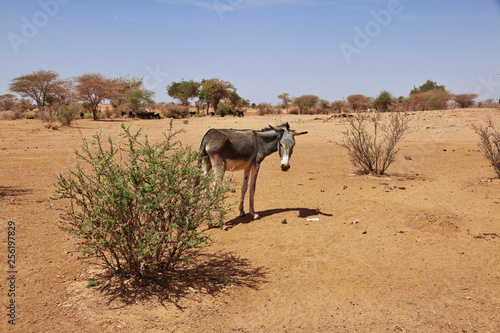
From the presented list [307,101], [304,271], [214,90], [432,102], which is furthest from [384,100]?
[304,271]

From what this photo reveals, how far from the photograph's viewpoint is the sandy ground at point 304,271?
3.98 m

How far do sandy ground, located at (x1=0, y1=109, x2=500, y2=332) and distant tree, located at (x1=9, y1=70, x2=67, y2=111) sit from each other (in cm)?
3510

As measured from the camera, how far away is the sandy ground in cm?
398

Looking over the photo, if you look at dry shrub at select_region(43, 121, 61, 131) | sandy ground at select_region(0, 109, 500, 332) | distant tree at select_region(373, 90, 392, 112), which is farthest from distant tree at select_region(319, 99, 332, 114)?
sandy ground at select_region(0, 109, 500, 332)

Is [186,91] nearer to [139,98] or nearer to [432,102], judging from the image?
[139,98]

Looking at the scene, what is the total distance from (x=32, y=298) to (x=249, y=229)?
3.83m

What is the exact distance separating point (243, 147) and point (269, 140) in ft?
2.32

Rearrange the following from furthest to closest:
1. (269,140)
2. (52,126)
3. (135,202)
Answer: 1. (52,126)
2. (269,140)
3. (135,202)

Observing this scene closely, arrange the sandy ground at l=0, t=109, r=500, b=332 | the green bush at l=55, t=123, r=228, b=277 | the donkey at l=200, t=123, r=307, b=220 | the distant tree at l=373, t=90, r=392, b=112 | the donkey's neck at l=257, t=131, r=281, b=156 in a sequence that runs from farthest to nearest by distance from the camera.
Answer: the distant tree at l=373, t=90, r=392, b=112
the donkey's neck at l=257, t=131, r=281, b=156
the donkey at l=200, t=123, r=307, b=220
the green bush at l=55, t=123, r=228, b=277
the sandy ground at l=0, t=109, r=500, b=332

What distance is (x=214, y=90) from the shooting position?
48.8 m

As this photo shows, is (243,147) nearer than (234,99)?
Yes

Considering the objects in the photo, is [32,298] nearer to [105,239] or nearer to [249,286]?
[105,239]

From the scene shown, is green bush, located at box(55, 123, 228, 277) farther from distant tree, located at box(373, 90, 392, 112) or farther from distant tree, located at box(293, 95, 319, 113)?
distant tree, located at box(293, 95, 319, 113)

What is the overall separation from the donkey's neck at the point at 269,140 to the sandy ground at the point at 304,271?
1.49m
